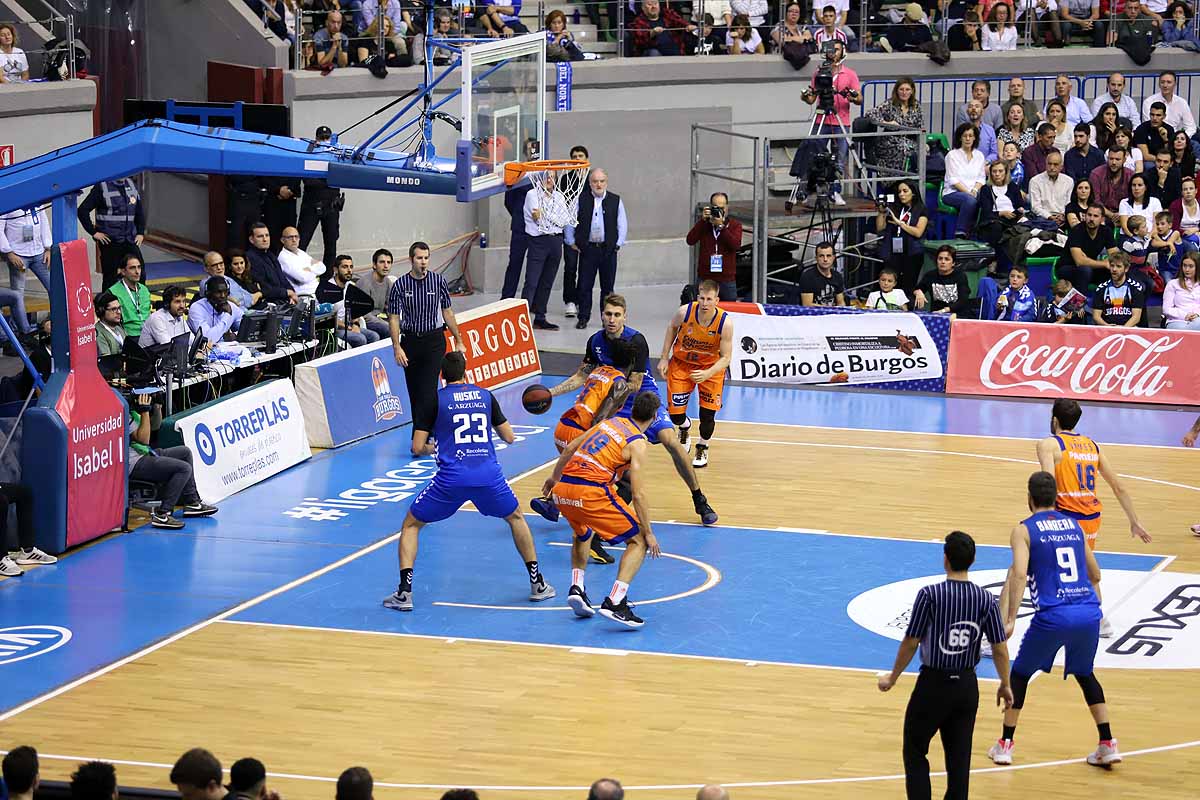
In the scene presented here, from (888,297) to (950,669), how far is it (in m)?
12.8

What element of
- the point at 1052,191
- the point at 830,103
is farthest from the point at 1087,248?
the point at 830,103

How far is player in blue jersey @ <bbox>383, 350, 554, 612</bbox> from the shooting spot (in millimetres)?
12672

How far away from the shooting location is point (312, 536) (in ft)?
49.5

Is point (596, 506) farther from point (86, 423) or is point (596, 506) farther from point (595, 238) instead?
point (595, 238)

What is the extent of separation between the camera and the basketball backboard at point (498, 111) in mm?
14484

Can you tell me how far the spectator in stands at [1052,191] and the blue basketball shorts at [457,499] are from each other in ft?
42.5

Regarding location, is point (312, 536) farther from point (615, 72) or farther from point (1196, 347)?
point (615, 72)

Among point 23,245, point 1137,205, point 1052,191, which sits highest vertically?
point 1052,191

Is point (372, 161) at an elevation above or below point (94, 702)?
above

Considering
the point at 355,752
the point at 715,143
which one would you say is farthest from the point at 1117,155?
the point at 355,752

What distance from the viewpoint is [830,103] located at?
23.6m

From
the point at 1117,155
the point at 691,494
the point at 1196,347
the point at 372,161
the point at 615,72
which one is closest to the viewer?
the point at 372,161

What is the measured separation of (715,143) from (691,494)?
40.0ft

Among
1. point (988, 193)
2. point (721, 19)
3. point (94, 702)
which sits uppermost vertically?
point (721, 19)
